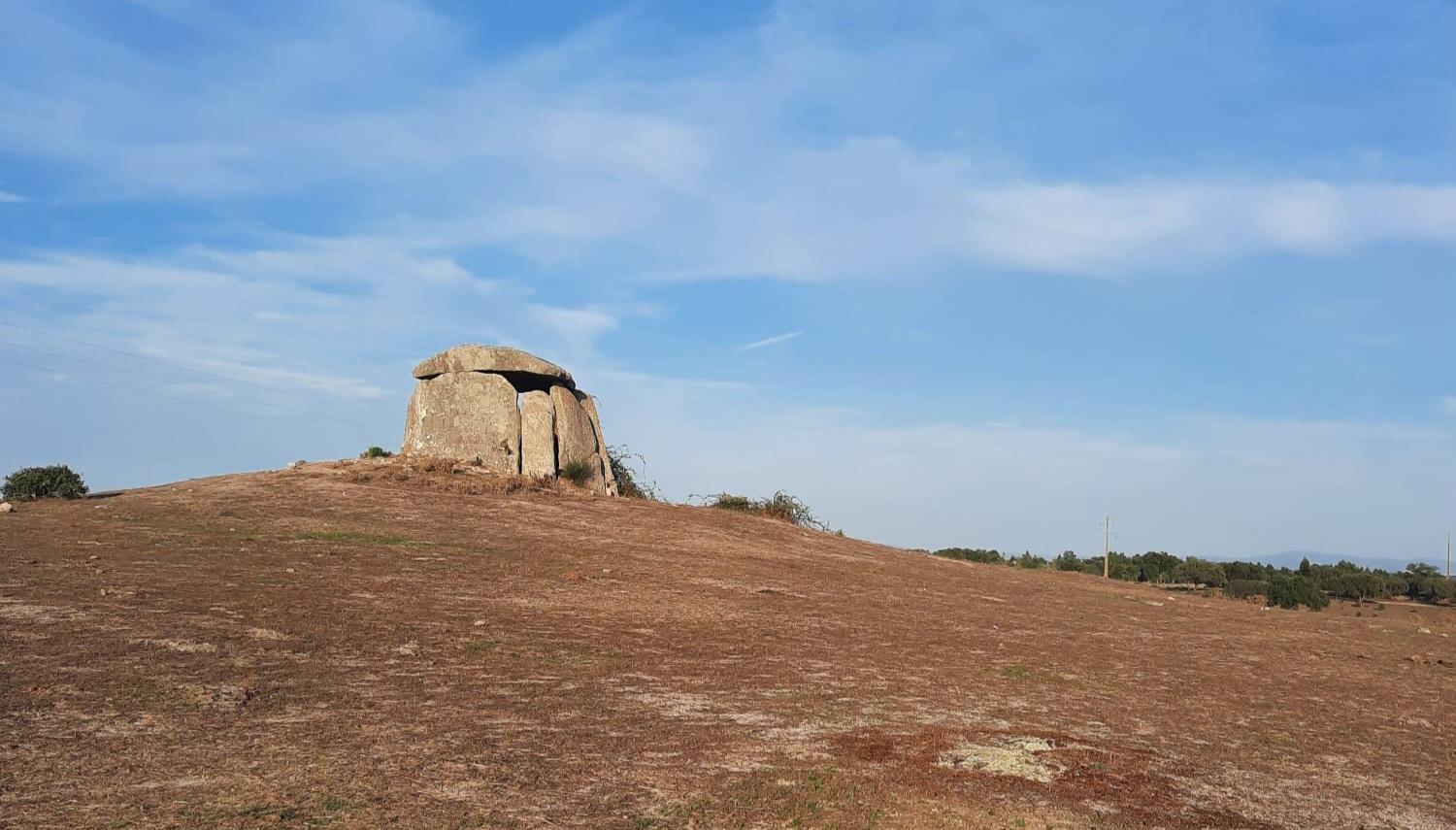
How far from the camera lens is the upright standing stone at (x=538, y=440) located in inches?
1027

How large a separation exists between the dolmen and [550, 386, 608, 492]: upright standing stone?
3 cm

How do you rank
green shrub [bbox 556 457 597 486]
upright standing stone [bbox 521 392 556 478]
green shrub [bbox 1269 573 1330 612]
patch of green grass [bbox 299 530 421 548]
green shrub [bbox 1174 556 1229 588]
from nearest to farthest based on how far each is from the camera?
patch of green grass [bbox 299 530 421 548], upright standing stone [bbox 521 392 556 478], green shrub [bbox 556 457 597 486], green shrub [bbox 1269 573 1330 612], green shrub [bbox 1174 556 1229 588]

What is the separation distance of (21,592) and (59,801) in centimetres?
721

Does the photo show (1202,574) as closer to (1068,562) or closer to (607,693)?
(1068,562)

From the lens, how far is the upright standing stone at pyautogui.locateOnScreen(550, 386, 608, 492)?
26.8m

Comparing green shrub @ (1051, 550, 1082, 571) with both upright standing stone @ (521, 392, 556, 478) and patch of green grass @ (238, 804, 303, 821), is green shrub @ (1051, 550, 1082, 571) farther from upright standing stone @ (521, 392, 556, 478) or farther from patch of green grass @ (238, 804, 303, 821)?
patch of green grass @ (238, 804, 303, 821)

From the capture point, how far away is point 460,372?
26.3 m

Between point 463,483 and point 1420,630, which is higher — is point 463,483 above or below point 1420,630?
above

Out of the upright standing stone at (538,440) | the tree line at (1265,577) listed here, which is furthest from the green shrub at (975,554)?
the upright standing stone at (538,440)

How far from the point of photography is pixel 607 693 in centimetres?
977

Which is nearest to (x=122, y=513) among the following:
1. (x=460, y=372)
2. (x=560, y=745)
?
(x=460, y=372)

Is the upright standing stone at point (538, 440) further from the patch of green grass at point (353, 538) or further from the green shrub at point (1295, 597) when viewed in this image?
the green shrub at point (1295, 597)

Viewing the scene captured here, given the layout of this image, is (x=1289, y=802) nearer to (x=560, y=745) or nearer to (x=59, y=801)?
(x=560, y=745)

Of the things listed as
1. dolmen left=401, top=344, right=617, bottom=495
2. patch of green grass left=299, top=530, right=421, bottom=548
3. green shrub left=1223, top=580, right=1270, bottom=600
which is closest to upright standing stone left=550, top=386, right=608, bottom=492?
dolmen left=401, top=344, right=617, bottom=495
